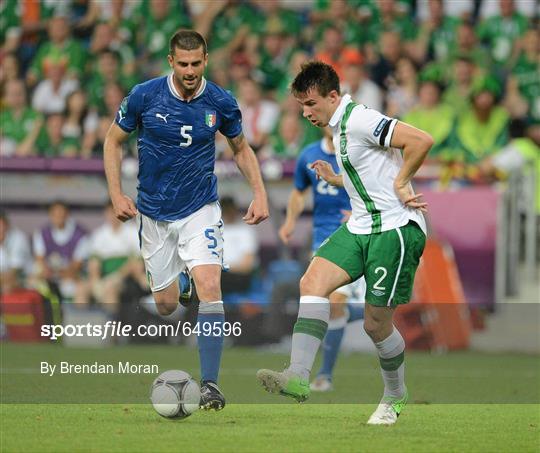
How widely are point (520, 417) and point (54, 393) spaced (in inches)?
144

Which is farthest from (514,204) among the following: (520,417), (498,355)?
(520,417)

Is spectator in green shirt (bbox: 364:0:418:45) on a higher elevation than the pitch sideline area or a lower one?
higher

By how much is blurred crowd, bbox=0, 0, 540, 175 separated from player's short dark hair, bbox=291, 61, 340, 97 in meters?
7.83

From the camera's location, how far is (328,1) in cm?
2077

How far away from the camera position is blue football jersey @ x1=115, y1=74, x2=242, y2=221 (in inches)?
399

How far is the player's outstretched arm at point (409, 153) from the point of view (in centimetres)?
902

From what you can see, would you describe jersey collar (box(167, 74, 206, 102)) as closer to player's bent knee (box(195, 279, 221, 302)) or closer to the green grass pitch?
player's bent knee (box(195, 279, 221, 302))

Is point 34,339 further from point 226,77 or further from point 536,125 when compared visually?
point 536,125

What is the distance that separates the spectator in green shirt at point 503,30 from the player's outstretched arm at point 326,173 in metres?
9.91

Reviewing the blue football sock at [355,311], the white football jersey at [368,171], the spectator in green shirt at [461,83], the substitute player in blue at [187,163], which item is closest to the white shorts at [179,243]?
the substitute player in blue at [187,163]

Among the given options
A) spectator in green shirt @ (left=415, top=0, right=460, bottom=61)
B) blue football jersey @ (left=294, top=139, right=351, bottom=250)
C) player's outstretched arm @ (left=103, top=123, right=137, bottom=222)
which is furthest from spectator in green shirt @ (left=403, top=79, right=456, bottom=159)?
player's outstretched arm @ (left=103, top=123, right=137, bottom=222)

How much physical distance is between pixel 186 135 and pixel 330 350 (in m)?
3.04

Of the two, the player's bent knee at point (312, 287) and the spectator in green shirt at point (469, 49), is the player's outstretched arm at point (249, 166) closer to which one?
the player's bent knee at point (312, 287)

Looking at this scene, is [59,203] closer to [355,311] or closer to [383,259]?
[355,311]
